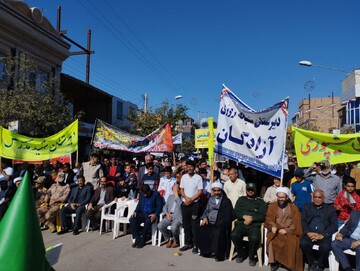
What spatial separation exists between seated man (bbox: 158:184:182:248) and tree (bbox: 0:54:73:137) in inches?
328

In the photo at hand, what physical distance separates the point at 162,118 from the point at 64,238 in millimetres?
21648

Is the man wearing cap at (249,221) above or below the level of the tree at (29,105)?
below

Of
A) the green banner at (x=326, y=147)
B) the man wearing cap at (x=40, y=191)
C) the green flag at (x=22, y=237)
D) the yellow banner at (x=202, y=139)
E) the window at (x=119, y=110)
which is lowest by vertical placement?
the man wearing cap at (x=40, y=191)

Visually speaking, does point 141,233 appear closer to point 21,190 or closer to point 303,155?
point 303,155

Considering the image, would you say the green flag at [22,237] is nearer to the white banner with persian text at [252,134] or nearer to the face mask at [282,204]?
the face mask at [282,204]

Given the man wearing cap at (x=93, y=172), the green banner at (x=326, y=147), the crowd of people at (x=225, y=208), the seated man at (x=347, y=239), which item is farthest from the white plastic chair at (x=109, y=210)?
the seated man at (x=347, y=239)

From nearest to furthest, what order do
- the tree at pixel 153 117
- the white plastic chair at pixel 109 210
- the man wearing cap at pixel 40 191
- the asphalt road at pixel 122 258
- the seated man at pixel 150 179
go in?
the asphalt road at pixel 122 258
the white plastic chair at pixel 109 210
the seated man at pixel 150 179
the man wearing cap at pixel 40 191
the tree at pixel 153 117

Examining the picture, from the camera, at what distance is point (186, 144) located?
136 feet

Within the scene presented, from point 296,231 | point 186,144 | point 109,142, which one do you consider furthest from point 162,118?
point 296,231

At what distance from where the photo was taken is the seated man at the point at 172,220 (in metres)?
6.91

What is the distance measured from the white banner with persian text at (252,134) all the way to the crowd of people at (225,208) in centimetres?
45

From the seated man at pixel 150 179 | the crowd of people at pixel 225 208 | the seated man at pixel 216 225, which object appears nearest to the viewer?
the crowd of people at pixel 225 208

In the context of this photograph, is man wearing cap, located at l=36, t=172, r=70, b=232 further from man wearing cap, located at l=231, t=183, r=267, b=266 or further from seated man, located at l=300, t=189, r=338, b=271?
seated man, located at l=300, t=189, r=338, b=271

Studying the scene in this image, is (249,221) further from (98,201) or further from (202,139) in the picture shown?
(202,139)
